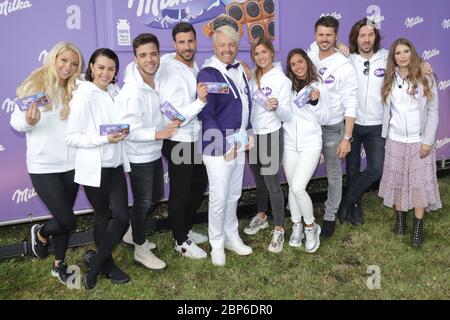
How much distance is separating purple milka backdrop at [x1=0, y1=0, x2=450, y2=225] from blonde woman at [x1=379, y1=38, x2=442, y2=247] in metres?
1.41

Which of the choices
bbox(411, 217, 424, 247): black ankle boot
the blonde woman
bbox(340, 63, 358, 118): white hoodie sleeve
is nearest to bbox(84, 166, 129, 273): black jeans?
bbox(340, 63, 358, 118): white hoodie sleeve

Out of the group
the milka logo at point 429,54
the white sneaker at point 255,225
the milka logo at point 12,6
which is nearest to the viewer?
the milka logo at point 12,6

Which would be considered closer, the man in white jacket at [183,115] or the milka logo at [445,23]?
the man in white jacket at [183,115]

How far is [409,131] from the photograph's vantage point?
12.5 feet

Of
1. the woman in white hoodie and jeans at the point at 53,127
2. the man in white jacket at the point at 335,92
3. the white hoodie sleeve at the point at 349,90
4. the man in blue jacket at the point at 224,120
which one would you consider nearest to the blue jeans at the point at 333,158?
the man in white jacket at the point at 335,92

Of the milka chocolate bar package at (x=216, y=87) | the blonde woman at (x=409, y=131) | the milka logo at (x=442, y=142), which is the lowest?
the milka logo at (x=442, y=142)

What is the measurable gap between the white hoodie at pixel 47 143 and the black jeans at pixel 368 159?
2.74m

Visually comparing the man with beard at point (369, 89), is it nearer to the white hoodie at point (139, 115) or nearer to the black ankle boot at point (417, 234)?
the black ankle boot at point (417, 234)

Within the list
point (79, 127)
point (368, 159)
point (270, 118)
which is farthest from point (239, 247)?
point (79, 127)

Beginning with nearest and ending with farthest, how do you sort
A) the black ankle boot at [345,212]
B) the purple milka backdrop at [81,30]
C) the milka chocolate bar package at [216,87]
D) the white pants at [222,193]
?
1. the milka chocolate bar package at [216,87]
2. the white pants at [222,193]
3. the purple milka backdrop at [81,30]
4. the black ankle boot at [345,212]

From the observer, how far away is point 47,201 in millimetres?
3084

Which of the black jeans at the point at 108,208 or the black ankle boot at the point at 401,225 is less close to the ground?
the black jeans at the point at 108,208

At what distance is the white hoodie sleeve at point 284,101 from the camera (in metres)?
3.50

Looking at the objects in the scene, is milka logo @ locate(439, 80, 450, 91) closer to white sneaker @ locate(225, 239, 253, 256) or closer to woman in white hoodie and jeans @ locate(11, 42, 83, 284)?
white sneaker @ locate(225, 239, 253, 256)
